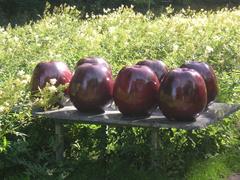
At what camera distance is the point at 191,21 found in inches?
321

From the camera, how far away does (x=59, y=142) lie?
473 centimetres

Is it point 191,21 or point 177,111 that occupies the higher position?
point 191,21

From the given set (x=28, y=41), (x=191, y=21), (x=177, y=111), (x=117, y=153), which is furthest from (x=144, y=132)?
(x=191, y=21)

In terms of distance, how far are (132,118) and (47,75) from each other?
80 cm

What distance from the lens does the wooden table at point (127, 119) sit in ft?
14.3

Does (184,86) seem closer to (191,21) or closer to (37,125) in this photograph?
(37,125)

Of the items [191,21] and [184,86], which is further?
[191,21]

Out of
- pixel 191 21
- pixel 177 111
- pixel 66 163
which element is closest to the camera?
pixel 177 111

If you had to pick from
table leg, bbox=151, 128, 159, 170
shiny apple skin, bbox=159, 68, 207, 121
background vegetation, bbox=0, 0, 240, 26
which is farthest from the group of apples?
background vegetation, bbox=0, 0, 240, 26

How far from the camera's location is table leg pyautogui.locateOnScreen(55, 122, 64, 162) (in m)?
4.73

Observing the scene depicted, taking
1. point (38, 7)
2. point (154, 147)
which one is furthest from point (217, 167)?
point (38, 7)

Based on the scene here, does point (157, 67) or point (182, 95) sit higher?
point (157, 67)

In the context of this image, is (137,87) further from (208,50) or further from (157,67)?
(208,50)

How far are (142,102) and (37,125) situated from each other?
0.96 meters
